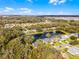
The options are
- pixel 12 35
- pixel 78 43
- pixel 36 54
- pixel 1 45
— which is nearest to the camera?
pixel 36 54

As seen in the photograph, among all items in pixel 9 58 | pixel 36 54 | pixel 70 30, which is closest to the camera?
pixel 36 54

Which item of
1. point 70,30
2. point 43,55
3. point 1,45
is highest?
point 43,55

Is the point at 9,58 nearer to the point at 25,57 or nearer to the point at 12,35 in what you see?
the point at 25,57

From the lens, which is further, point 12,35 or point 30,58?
point 12,35

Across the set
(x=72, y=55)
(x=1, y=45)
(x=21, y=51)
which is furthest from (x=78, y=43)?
(x=21, y=51)

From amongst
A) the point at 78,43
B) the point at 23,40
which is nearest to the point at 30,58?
the point at 23,40

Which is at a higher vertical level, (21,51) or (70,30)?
(21,51)

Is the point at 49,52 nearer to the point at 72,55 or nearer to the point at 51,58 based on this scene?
the point at 51,58

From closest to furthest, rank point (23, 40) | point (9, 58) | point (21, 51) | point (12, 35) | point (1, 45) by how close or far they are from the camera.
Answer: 1. point (9, 58)
2. point (21, 51)
3. point (23, 40)
4. point (1, 45)
5. point (12, 35)

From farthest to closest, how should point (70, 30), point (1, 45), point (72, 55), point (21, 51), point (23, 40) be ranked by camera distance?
point (70, 30) → point (72, 55) → point (1, 45) → point (23, 40) → point (21, 51)
